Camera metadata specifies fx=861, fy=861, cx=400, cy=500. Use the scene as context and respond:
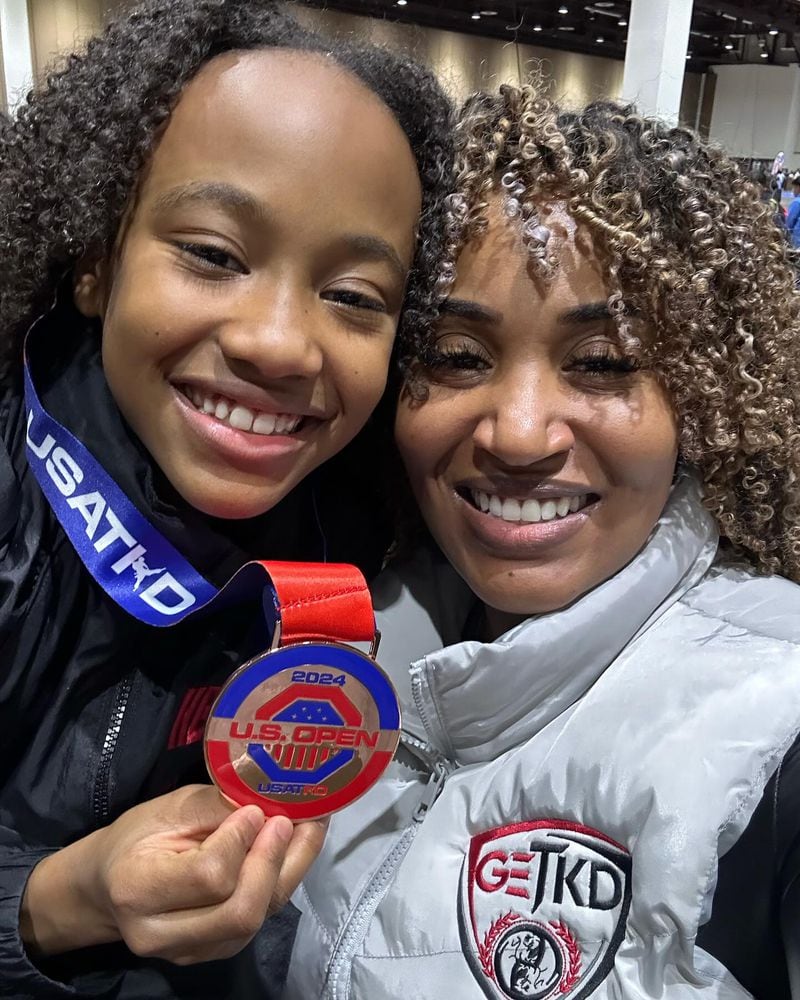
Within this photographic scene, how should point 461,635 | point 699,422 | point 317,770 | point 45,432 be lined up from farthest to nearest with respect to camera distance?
point 461,635 → point 699,422 → point 45,432 → point 317,770

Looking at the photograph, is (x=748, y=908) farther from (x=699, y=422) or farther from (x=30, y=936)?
(x=30, y=936)

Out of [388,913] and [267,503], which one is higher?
[267,503]

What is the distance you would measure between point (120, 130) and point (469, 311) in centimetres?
49

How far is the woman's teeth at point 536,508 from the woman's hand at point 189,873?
47 cm

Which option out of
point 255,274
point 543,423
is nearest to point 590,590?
point 543,423

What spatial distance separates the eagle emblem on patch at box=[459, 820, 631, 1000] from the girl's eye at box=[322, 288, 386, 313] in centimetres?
65

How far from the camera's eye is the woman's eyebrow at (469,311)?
113 centimetres

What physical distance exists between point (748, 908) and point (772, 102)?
1590 centimetres

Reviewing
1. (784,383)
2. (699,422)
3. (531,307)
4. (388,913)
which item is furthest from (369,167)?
(388,913)

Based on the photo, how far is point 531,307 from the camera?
111 centimetres

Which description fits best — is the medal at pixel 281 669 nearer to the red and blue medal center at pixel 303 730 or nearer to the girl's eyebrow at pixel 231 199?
the red and blue medal center at pixel 303 730

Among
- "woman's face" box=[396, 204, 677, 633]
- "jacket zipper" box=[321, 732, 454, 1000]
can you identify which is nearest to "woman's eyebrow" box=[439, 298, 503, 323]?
"woman's face" box=[396, 204, 677, 633]

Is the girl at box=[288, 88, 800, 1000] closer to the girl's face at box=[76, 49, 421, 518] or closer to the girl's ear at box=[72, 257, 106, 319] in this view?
the girl's face at box=[76, 49, 421, 518]

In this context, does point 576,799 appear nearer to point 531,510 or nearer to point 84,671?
point 531,510
